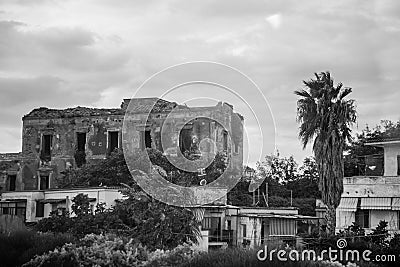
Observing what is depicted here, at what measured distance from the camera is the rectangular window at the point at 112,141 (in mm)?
48997

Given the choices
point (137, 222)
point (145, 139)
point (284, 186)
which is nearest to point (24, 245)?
point (137, 222)

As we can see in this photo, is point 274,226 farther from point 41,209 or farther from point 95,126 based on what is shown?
point 95,126

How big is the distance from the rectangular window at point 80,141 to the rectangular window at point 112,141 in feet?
7.26

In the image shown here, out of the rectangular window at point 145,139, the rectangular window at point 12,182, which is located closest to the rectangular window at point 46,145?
the rectangular window at point 12,182

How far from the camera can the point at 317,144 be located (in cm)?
3127

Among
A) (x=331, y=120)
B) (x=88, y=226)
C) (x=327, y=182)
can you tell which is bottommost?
(x=88, y=226)

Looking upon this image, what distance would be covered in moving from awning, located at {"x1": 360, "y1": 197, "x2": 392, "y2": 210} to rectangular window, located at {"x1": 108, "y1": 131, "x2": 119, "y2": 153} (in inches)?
795

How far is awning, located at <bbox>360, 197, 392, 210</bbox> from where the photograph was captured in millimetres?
33750

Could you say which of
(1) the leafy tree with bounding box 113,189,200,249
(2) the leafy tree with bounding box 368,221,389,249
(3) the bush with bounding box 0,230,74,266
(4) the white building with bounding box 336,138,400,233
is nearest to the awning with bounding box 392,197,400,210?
(4) the white building with bounding box 336,138,400,233

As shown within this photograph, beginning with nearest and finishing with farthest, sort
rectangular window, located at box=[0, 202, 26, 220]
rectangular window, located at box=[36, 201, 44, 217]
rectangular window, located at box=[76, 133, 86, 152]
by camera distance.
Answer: rectangular window, located at box=[36, 201, 44, 217] → rectangular window, located at box=[0, 202, 26, 220] → rectangular window, located at box=[76, 133, 86, 152]

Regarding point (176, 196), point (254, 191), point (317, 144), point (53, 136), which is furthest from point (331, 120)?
point (53, 136)

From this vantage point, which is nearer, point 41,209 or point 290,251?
point 290,251

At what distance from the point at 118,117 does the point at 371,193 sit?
21.2 meters

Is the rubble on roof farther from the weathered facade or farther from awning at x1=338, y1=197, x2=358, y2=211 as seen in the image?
the weathered facade
